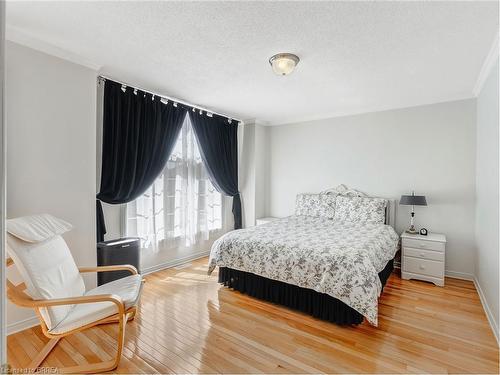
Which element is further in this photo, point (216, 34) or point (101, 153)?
point (101, 153)

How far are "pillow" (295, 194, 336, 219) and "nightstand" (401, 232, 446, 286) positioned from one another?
117 cm

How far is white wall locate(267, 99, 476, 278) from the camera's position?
358 centimetres

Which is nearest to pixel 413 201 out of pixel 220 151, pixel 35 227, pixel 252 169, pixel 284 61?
pixel 284 61

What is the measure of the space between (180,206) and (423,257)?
11.6 feet

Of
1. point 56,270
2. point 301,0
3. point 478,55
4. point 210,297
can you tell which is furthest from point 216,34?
point 210,297

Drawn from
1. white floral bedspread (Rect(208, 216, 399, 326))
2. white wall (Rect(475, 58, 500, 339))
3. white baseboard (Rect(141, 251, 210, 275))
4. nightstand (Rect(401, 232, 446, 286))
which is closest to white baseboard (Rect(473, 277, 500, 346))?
white wall (Rect(475, 58, 500, 339))

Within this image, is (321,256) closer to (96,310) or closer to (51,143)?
(96,310)

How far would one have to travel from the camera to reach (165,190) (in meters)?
3.89

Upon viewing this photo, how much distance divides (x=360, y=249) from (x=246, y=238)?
126 cm

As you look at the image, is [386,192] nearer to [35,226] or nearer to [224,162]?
[224,162]

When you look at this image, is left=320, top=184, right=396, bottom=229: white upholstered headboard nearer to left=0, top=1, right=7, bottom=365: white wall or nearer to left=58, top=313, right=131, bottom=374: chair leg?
left=58, top=313, right=131, bottom=374: chair leg

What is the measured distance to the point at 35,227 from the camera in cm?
199

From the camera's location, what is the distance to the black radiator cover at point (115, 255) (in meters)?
2.82

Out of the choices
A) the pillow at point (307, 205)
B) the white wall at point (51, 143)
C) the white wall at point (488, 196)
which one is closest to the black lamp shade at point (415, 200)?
the white wall at point (488, 196)
